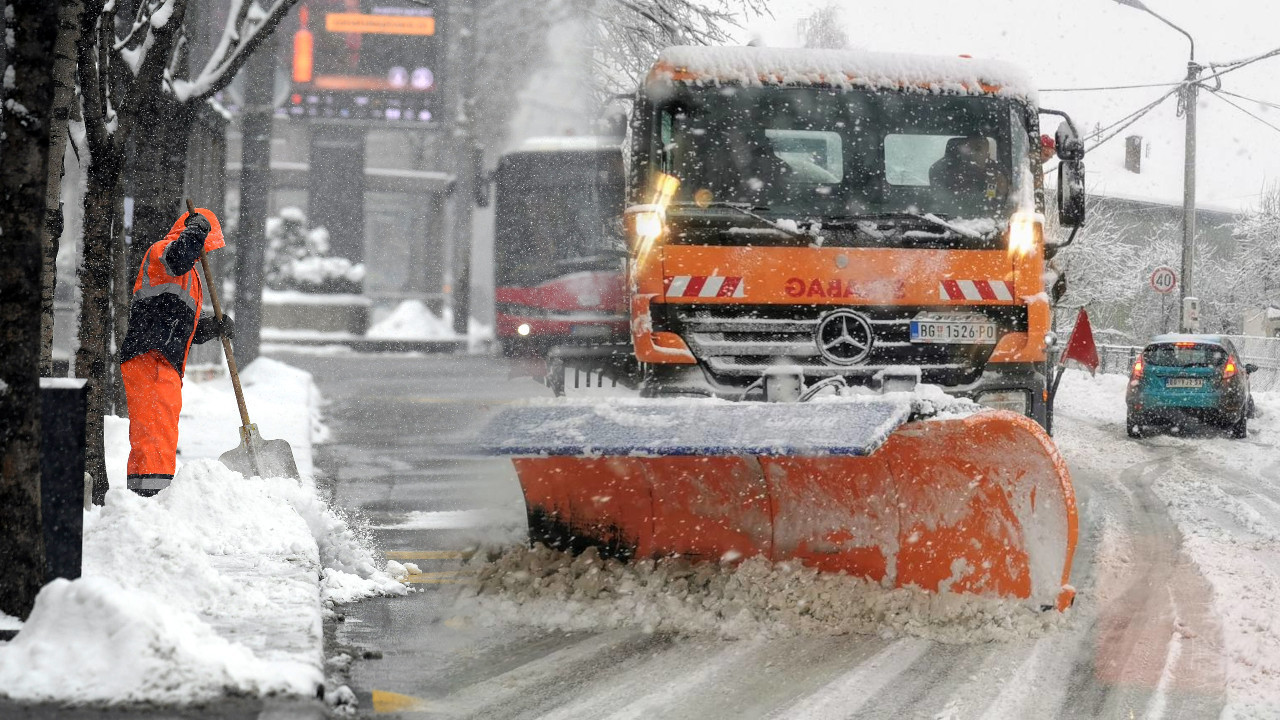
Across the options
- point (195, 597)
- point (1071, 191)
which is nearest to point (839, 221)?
point (1071, 191)

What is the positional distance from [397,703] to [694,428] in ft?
4.67

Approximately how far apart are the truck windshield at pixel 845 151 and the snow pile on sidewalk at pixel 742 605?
2.17 meters

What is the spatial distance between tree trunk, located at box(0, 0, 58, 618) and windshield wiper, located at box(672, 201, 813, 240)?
351 cm

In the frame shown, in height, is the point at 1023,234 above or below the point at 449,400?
above

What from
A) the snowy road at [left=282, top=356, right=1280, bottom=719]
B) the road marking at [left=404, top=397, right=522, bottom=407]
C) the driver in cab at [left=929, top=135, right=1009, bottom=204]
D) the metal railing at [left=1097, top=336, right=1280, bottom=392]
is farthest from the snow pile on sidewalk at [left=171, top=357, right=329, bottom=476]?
the metal railing at [left=1097, top=336, right=1280, bottom=392]

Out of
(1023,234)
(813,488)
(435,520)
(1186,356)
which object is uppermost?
(1023,234)

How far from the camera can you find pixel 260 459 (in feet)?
23.2

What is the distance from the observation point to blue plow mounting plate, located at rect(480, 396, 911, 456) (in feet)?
15.0

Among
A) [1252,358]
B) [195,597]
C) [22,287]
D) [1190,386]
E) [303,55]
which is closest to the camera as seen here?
[22,287]

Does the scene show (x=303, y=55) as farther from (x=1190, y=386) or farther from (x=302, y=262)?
(x=1190, y=386)

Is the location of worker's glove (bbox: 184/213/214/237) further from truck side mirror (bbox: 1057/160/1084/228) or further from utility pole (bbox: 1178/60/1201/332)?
utility pole (bbox: 1178/60/1201/332)

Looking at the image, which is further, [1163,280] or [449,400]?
[1163,280]

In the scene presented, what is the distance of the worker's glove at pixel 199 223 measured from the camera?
6.38m

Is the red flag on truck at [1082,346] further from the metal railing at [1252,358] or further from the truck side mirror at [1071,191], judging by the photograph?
the metal railing at [1252,358]
